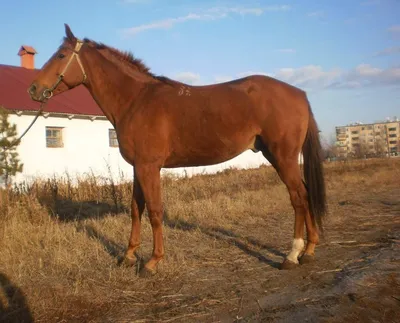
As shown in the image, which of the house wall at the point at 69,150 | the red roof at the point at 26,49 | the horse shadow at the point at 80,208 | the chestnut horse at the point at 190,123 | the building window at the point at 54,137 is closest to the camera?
the chestnut horse at the point at 190,123

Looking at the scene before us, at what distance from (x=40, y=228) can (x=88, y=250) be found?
1.86m

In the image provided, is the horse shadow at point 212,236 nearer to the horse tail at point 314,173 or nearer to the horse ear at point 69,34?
the horse tail at point 314,173

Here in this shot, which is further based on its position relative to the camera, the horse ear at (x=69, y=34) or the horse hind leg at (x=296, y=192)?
the horse ear at (x=69, y=34)

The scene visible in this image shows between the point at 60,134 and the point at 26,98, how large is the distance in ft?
8.63

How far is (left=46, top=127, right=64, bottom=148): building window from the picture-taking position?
2136 centimetres

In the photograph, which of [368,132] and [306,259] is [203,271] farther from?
[368,132]

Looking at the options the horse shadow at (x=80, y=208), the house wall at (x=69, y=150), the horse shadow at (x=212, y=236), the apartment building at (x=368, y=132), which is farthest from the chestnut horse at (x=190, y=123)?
the apartment building at (x=368, y=132)

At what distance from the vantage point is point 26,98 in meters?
20.4

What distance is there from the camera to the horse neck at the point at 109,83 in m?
5.41

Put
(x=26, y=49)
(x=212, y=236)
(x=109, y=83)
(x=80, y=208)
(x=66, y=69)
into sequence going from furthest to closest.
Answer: (x=26, y=49)
(x=80, y=208)
(x=212, y=236)
(x=109, y=83)
(x=66, y=69)

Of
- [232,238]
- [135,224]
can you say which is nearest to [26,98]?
[232,238]

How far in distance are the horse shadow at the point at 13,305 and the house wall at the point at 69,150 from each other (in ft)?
49.4

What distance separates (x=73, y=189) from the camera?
12992 millimetres

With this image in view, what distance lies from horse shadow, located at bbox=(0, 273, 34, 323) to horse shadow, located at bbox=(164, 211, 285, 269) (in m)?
2.86
